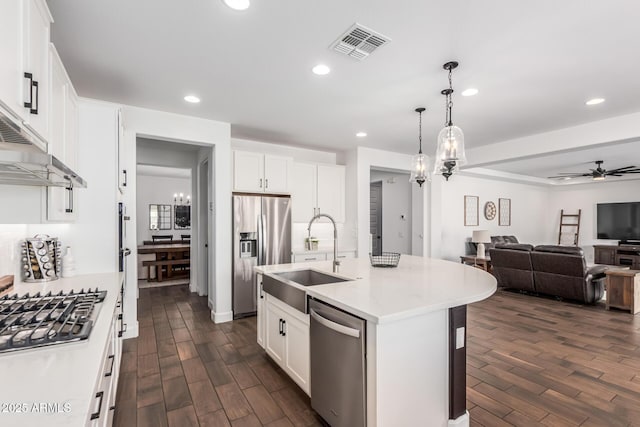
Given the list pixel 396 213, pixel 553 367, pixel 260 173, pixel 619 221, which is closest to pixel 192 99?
pixel 260 173

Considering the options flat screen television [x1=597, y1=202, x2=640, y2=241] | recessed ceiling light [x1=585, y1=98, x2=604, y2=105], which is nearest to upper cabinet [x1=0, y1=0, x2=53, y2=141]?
recessed ceiling light [x1=585, y1=98, x2=604, y2=105]

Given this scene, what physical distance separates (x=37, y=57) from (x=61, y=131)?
57 centimetres

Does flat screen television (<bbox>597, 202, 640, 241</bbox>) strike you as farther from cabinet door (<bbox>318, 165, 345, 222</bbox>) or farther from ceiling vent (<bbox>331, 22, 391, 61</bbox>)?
ceiling vent (<bbox>331, 22, 391, 61</bbox>)

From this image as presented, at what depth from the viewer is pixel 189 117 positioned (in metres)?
3.93

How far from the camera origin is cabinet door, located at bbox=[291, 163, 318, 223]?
17.0 ft

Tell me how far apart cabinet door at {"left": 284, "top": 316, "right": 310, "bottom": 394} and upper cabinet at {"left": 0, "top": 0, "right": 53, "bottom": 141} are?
1857 mm

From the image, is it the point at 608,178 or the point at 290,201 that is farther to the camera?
the point at 608,178

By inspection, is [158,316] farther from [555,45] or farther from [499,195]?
[499,195]

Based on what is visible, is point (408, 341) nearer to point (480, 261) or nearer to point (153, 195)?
point (480, 261)

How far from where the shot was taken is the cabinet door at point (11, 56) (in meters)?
1.12

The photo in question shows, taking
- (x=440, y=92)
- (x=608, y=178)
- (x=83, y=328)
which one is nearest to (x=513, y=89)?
(x=440, y=92)

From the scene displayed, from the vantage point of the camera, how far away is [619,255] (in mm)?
8234

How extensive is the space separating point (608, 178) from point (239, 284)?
10278mm

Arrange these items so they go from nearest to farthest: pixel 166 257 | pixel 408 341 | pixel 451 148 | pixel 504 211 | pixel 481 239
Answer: pixel 408 341
pixel 451 148
pixel 166 257
pixel 481 239
pixel 504 211
